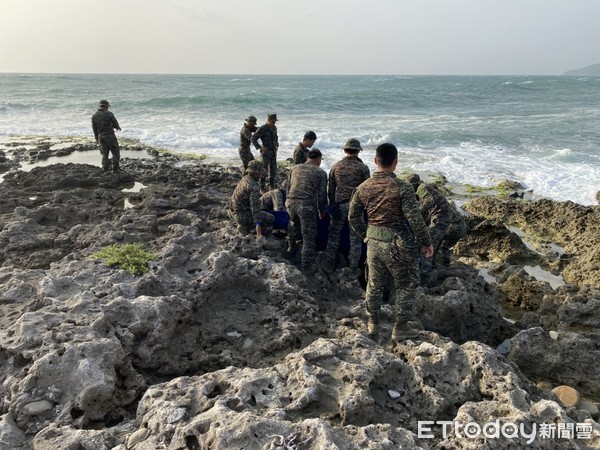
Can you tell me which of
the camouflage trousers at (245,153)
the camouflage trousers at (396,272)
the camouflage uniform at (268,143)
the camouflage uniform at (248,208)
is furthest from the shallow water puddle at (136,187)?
the camouflage trousers at (396,272)

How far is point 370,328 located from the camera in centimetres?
523

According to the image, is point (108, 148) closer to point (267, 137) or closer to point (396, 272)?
point (267, 137)

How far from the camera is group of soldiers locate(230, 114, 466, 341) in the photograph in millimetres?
4969

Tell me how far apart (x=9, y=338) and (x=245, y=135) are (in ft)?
28.5

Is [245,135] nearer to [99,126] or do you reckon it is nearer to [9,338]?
[99,126]

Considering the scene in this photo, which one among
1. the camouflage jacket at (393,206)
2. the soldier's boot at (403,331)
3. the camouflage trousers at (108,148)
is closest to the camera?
the camouflage jacket at (393,206)

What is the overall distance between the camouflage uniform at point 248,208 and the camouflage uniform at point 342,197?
104cm

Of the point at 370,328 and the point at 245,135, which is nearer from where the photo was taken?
the point at 370,328

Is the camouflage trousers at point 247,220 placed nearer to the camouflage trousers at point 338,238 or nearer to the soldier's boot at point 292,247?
the soldier's boot at point 292,247

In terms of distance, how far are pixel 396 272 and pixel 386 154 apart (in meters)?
1.33

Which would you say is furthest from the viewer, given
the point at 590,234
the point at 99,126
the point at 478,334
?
the point at 99,126

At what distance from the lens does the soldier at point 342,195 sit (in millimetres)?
7023

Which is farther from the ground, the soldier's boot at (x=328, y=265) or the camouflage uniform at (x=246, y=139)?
the camouflage uniform at (x=246, y=139)

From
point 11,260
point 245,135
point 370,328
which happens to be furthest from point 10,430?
point 245,135
